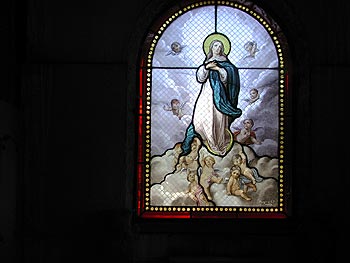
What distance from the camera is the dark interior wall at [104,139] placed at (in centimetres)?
558

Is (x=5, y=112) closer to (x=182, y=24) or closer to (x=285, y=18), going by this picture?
(x=182, y=24)

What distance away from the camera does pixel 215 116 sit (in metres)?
5.82

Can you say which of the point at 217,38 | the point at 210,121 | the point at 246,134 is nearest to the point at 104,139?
the point at 210,121

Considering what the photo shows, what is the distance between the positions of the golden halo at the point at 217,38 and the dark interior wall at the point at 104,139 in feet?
1.85

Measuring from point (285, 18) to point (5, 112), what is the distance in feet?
8.72

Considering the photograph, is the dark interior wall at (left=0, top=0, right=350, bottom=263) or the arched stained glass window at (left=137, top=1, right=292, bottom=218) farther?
the arched stained glass window at (left=137, top=1, right=292, bottom=218)

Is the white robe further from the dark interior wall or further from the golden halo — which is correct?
the dark interior wall

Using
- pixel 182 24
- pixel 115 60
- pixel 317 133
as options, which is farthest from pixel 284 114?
pixel 115 60

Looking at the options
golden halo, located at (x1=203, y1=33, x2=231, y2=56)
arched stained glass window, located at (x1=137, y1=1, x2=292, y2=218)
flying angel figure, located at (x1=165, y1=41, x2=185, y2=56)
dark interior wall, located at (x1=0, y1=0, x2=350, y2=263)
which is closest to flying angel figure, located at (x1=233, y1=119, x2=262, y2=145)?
arched stained glass window, located at (x1=137, y1=1, x2=292, y2=218)

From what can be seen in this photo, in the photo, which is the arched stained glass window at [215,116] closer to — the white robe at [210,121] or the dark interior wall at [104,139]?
the white robe at [210,121]

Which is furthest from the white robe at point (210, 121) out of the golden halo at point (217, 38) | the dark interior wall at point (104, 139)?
the dark interior wall at point (104, 139)

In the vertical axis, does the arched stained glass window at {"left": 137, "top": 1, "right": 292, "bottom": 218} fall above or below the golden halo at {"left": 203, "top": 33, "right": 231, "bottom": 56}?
below

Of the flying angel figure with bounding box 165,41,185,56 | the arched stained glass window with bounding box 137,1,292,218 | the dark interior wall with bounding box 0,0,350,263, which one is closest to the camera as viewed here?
the dark interior wall with bounding box 0,0,350,263

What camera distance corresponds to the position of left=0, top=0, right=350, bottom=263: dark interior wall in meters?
5.58
